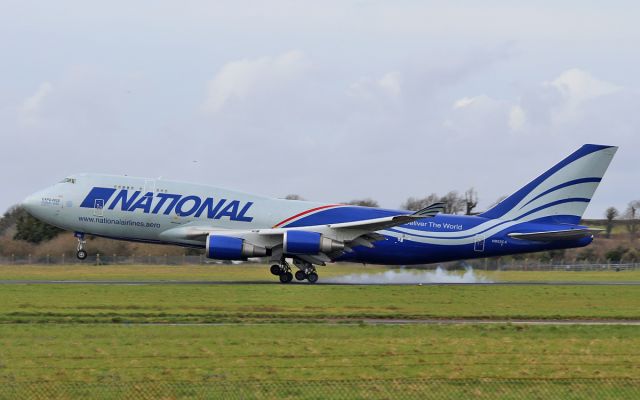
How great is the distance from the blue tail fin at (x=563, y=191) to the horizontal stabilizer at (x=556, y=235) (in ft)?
3.55

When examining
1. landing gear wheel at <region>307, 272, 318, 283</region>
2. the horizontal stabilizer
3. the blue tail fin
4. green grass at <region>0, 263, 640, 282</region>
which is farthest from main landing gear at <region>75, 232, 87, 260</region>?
the horizontal stabilizer

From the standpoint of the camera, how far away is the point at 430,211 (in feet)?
138

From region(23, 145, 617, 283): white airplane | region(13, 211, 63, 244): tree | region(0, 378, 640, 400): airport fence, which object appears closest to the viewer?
region(0, 378, 640, 400): airport fence

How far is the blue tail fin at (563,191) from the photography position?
45.9m

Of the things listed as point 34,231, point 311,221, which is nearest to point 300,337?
point 311,221

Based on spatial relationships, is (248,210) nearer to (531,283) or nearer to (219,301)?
(219,301)

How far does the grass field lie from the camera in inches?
682

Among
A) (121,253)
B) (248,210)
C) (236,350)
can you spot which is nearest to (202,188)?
(248,210)

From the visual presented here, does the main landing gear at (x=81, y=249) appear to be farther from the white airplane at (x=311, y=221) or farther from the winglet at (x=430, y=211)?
the winglet at (x=430, y=211)

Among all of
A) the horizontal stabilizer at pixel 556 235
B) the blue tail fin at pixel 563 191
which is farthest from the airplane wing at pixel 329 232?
the blue tail fin at pixel 563 191

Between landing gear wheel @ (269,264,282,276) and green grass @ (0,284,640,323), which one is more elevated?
landing gear wheel @ (269,264,282,276)

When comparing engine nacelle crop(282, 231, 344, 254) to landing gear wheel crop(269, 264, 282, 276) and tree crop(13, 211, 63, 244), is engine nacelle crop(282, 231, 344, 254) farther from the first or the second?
tree crop(13, 211, 63, 244)

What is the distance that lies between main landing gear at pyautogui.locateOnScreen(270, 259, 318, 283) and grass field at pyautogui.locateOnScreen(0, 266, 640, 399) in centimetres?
322

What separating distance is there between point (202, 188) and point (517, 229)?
1465 centimetres
